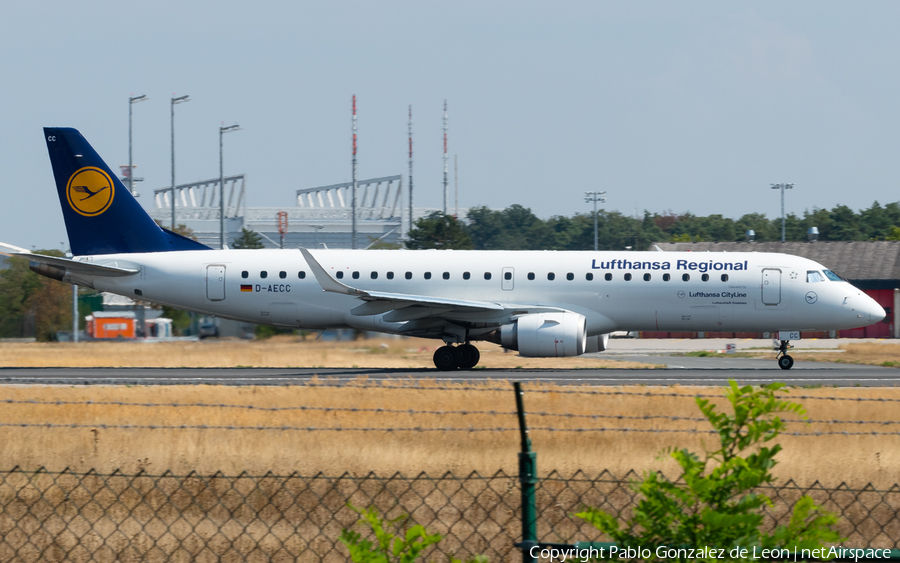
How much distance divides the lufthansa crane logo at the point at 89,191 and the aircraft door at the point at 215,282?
374cm

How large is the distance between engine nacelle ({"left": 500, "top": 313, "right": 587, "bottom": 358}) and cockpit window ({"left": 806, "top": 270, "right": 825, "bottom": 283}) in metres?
6.28

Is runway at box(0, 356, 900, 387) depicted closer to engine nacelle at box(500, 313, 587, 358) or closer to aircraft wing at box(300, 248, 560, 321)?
engine nacelle at box(500, 313, 587, 358)

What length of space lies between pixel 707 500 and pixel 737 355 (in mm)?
32677

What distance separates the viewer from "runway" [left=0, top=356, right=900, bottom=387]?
21328mm

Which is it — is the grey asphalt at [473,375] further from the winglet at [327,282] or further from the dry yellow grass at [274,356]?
the dry yellow grass at [274,356]

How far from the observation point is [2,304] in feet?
158

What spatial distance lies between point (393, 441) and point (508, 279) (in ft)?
45.4

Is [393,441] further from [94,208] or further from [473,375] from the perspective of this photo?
[94,208]

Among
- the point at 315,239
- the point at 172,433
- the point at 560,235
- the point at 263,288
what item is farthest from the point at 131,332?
the point at 560,235

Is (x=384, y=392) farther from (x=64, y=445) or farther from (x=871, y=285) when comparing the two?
(x=871, y=285)

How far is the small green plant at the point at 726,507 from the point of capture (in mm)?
4504

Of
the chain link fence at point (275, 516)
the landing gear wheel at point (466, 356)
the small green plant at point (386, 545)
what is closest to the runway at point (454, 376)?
the landing gear wheel at point (466, 356)

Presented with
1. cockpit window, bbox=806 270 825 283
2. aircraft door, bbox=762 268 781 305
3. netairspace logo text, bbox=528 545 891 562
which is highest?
cockpit window, bbox=806 270 825 283

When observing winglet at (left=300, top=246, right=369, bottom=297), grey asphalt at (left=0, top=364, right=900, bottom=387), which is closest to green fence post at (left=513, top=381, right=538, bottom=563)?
grey asphalt at (left=0, top=364, right=900, bottom=387)
